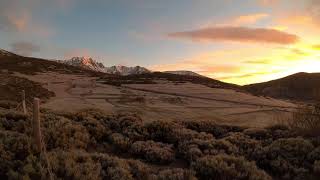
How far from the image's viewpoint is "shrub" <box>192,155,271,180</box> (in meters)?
10.6

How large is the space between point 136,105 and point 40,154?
112 ft

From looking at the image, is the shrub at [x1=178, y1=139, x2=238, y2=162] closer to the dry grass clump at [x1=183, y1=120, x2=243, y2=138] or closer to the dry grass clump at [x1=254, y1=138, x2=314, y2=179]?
the dry grass clump at [x1=254, y1=138, x2=314, y2=179]

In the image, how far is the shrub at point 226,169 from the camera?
1056cm

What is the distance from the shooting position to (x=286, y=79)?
144875mm

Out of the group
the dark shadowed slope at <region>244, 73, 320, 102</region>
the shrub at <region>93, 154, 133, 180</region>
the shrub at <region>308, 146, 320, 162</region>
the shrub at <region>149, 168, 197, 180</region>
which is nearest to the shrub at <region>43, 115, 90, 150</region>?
the shrub at <region>93, 154, 133, 180</region>

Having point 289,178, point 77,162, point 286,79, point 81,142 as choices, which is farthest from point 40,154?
point 286,79

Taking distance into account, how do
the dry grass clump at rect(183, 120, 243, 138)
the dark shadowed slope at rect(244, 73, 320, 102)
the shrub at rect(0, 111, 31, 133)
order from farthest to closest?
1. the dark shadowed slope at rect(244, 73, 320, 102)
2. the dry grass clump at rect(183, 120, 243, 138)
3. the shrub at rect(0, 111, 31, 133)

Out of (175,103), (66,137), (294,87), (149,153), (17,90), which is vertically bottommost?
(175,103)

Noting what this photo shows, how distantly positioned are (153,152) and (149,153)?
13 centimetres

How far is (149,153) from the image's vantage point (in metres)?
13.0

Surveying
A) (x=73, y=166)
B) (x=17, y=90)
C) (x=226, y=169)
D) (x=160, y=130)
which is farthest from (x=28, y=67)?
(x=226, y=169)

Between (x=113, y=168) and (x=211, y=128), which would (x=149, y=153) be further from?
(x=211, y=128)

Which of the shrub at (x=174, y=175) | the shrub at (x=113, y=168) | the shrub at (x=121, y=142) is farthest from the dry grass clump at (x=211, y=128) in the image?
the shrub at (x=113, y=168)

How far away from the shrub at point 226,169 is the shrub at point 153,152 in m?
1.48
